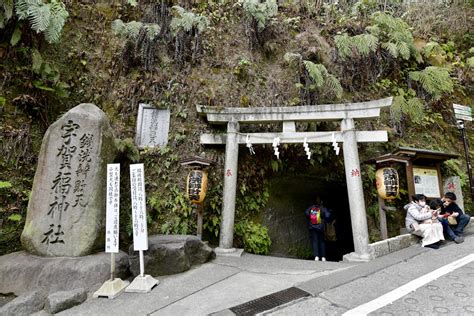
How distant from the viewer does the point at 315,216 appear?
23.7 ft

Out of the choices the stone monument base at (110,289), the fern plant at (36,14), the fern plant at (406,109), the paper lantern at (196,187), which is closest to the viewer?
the stone monument base at (110,289)

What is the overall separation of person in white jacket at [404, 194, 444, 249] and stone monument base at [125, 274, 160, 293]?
239 inches

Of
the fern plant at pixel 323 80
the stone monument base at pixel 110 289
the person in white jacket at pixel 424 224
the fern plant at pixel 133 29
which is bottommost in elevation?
the stone monument base at pixel 110 289

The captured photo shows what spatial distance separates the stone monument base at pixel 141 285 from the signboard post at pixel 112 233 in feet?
0.60

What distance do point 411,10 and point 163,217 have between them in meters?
14.3

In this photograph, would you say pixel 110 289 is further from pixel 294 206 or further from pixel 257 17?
pixel 257 17

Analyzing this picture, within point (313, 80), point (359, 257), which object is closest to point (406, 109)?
point (313, 80)

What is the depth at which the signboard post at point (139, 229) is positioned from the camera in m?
4.48

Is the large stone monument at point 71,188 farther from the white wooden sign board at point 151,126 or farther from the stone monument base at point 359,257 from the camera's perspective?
the stone monument base at point 359,257

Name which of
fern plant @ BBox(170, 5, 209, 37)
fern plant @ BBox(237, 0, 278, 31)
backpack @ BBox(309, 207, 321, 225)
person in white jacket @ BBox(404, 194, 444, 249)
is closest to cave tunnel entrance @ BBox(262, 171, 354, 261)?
backpack @ BBox(309, 207, 321, 225)

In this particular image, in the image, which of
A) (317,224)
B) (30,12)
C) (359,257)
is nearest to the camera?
(359,257)

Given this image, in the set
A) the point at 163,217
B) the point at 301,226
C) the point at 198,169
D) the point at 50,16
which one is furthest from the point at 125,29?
the point at 301,226

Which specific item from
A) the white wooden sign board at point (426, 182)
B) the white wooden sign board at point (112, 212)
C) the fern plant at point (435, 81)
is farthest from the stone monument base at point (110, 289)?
the fern plant at point (435, 81)

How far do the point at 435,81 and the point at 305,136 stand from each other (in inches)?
236
